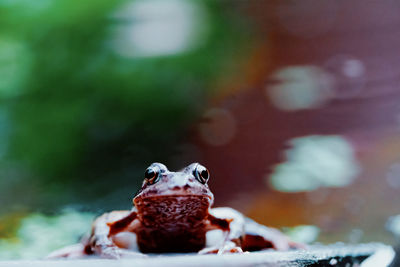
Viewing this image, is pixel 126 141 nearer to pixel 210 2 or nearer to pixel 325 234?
pixel 210 2

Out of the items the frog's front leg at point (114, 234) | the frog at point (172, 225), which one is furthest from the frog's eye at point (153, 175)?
the frog's front leg at point (114, 234)

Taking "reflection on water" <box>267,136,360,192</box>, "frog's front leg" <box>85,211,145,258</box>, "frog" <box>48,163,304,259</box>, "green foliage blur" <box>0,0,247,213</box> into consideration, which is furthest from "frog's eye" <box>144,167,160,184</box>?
"reflection on water" <box>267,136,360,192</box>

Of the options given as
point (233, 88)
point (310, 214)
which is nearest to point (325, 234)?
point (310, 214)

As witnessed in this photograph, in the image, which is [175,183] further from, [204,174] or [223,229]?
[223,229]

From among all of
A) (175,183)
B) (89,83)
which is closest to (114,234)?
(175,183)

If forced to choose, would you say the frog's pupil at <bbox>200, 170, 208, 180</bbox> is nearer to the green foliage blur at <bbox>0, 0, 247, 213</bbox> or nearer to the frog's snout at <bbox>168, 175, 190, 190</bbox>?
the frog's snout at <bbox>168, 175, 190, 190</bbox>

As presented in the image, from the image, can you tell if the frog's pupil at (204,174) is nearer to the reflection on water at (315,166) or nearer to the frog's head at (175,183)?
the frog's head at (175,183)
